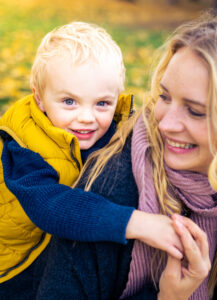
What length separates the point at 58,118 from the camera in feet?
7.03

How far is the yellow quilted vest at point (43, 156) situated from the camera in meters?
2.04

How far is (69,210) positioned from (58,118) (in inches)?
24.7

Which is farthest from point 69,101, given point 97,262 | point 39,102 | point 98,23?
point 98,23

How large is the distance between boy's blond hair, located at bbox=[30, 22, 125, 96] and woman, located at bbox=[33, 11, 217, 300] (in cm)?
33

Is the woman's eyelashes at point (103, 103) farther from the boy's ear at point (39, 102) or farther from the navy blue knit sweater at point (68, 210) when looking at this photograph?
the navy blue knit sweater at point (68, 210)

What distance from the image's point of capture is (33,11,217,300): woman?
5.28 ft

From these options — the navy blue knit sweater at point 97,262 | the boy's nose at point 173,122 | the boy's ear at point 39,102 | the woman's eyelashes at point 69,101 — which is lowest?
the navy blue knit sweater at point 97,262

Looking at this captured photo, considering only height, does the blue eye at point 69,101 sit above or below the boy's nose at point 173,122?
below

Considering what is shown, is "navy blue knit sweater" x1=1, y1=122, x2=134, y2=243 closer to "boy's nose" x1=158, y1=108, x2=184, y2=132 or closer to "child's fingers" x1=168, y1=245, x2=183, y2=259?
"child's fingers" x1=168, y1=245, x2=183, y2=259

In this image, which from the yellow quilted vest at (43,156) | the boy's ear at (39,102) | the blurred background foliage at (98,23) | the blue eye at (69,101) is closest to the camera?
the yellow quilted vest at (43,156)

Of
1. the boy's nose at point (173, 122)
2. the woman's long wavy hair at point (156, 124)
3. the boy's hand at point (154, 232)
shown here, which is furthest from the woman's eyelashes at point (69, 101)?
the boy's hand at point (154, 232)

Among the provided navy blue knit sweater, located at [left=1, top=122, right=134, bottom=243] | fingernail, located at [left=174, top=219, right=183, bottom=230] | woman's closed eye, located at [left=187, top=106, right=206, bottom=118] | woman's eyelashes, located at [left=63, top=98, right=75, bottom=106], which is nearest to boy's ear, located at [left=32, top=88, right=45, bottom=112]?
woman's eyelashes, located at [left=63, top=98, right=75, bottom=106]

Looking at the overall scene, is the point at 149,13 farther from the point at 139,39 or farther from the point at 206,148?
the point at 206,148

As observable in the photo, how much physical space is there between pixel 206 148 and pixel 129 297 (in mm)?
739
